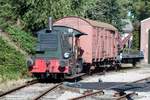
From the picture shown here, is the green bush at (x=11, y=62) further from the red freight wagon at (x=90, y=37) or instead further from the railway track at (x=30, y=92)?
the red freight wagon at (x=90, y=37)

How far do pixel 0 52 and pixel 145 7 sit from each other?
2365 inches

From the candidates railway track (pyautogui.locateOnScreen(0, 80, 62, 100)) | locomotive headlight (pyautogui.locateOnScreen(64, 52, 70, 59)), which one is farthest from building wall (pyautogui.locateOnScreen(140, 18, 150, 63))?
railway track (pyautogui.locateOnScreen(0, 80, 62, 100))

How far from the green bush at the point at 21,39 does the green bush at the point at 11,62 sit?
2342mm

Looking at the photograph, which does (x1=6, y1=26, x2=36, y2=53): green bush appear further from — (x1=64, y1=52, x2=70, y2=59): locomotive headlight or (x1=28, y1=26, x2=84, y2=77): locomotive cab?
(x1=64, y1=52, x2=70, y2=59): locomotive headlight

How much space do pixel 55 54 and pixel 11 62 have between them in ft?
9.81

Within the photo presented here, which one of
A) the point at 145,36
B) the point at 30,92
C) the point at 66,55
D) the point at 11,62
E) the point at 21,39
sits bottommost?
the point at 30,92

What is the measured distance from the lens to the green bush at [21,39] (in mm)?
31328

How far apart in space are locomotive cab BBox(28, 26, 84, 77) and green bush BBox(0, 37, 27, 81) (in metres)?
1.25

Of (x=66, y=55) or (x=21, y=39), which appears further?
(x=21, y=39)

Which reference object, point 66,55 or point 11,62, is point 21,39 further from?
point 66,55

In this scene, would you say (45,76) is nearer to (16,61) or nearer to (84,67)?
(16,61)

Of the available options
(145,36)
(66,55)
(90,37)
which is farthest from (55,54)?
(145,36)

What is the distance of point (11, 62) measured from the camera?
27734 mm

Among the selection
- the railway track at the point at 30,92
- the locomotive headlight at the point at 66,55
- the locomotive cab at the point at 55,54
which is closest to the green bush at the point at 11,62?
the locomotive cab at the point at 55,54
